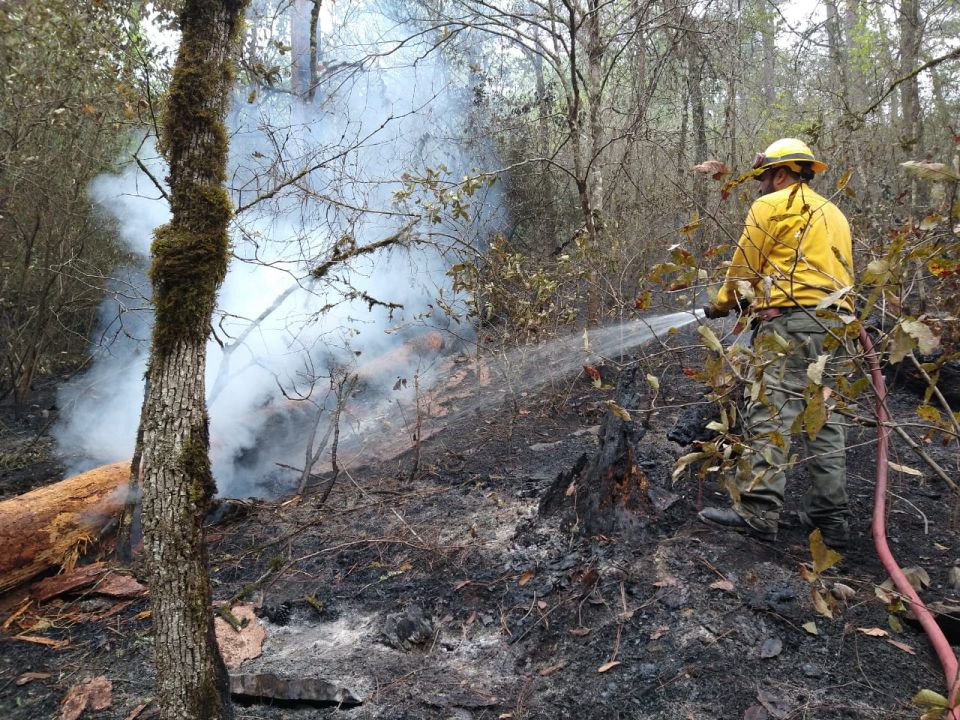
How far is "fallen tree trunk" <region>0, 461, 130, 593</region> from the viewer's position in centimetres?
388

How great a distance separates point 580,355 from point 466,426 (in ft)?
4.34

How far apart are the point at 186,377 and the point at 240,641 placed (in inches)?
68.6

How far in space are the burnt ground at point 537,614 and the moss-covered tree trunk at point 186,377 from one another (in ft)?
1.08

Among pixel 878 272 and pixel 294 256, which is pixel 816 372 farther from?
pixel 294 256

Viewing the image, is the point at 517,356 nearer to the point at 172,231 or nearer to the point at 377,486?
the point at 377,486

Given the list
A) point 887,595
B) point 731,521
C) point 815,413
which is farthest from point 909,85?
point 815,413

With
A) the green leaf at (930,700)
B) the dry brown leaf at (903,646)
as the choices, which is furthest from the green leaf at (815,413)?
the dry brown leaf at (903,646)

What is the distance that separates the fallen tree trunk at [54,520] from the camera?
12.7ft

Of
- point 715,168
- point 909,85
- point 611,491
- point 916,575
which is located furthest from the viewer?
point 909,85

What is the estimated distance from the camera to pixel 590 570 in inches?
130

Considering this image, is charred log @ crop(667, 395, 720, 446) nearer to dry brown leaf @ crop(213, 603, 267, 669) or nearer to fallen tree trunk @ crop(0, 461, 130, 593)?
dry brown leaf @ crop(213, 603, 267, 669)

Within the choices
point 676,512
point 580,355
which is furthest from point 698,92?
point 676,512

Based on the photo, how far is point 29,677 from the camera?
10.5ft

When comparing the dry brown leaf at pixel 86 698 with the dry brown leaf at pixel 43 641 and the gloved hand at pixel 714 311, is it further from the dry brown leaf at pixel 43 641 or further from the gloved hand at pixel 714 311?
the gloved hand at pixel 714 311
